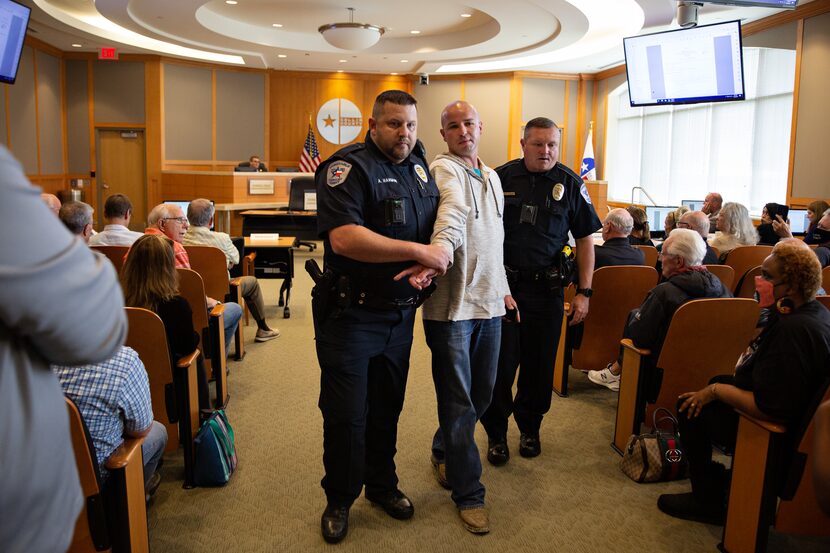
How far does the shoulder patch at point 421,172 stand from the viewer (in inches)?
93.0

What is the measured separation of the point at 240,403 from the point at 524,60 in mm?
10205

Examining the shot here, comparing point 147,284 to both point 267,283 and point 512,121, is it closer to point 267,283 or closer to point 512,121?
point 267,283

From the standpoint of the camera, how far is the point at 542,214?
10.0ft

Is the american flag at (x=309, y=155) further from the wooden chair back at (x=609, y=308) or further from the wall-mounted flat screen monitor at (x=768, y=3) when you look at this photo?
the wooden chair back at (x=609, y=308)

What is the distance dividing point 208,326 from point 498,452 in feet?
5.44

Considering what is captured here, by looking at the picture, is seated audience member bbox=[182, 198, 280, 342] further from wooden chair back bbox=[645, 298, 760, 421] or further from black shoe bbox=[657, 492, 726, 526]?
black shoe bbox=[657, 492, 726, 526]

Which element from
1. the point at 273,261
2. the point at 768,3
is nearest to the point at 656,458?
the point at 768,3

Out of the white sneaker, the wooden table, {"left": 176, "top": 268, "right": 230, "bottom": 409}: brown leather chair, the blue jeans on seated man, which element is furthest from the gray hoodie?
the wooden table

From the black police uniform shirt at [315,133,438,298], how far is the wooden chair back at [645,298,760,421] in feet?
4.21

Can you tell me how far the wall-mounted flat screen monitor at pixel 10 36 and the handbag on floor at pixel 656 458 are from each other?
5.52 meters

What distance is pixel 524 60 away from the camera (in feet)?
40.9

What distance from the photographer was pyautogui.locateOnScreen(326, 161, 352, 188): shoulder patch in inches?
87.2

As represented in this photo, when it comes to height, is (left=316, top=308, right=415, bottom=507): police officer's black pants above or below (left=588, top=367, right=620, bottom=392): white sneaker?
above

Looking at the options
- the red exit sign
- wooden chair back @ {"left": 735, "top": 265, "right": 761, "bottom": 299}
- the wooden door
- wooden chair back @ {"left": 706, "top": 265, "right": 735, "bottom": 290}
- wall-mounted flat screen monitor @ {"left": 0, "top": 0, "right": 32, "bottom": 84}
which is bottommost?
wooden chair back @ {"left": 735, "top": 265, "right": 761, "bottom": 299}
